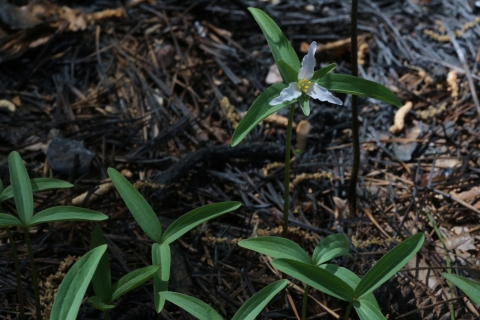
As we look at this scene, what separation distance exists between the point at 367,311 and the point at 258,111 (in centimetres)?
65

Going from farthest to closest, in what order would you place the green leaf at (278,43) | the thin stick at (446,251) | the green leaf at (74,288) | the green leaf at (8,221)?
1. the thin stick at (446,251)
2. the green leaf at (278,43)
3. the green leaf at (8,221)
4. the green leaf at (74,288)

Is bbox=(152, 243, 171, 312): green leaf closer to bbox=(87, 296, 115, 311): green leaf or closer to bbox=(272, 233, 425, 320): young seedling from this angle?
bbox=(87, 296, 115, 311): green leaf

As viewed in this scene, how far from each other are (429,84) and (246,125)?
1575 millimetres

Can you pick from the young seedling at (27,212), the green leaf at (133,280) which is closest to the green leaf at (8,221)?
the young seedling at (27,212)

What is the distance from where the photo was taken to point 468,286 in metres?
1.39

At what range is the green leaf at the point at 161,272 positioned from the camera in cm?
146

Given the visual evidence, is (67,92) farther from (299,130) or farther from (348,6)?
(348,6)

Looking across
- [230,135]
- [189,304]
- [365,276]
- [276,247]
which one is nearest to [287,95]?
[276,247]

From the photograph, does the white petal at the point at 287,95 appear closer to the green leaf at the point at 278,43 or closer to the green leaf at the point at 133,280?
the green leaf at the point at 278,43

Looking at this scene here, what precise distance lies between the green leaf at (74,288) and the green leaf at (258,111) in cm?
50

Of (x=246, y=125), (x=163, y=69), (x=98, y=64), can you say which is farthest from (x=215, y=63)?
(x=246, y=125)

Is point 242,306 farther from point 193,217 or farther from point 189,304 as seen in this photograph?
point 193,217

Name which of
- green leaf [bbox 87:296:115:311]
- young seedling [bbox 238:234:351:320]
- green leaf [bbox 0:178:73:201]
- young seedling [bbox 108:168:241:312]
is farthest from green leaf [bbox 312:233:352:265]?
green leaf [bbox 0:178:73:201]

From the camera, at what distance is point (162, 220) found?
196cm
